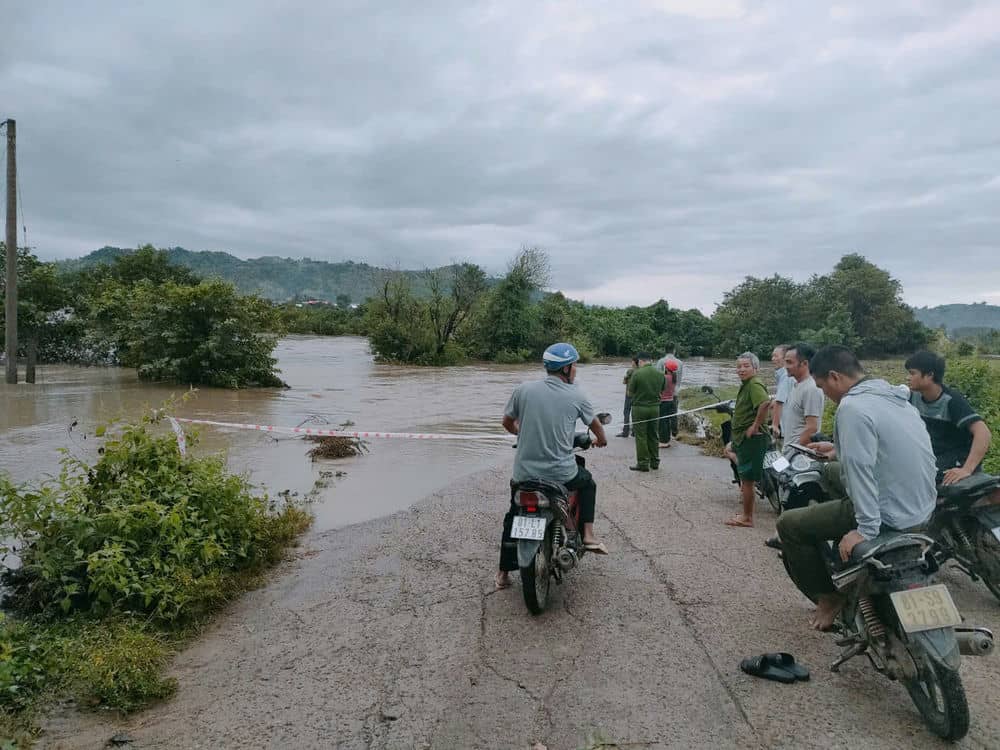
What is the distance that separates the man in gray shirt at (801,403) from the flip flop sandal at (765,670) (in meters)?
3.20

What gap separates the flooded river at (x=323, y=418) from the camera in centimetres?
955

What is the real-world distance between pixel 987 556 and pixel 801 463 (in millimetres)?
1401

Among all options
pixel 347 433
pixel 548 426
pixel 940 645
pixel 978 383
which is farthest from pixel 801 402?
pixel 347 433

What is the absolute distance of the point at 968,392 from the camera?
35.1 feet

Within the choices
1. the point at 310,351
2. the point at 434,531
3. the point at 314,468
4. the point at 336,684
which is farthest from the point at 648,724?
the point at 310,351

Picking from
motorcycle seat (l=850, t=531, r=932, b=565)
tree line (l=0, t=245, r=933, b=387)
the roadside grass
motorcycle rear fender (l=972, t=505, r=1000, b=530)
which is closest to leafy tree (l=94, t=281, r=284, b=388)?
tree line (l=0, t=245, r=933, b=387)

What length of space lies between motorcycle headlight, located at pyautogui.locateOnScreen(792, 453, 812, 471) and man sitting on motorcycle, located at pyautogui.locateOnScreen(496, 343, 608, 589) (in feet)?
6.20

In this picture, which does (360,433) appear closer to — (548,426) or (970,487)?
(548,426)

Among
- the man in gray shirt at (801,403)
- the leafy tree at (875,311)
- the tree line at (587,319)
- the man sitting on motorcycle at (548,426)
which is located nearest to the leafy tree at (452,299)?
the tree line at (587,319)

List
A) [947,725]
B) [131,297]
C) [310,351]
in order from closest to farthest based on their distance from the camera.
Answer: [947,725], [131,297], [310,351]

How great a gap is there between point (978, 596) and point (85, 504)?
21.9 feet

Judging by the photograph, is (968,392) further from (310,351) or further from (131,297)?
(310,351)

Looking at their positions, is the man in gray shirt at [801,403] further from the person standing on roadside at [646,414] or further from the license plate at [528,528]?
the license plate at [528,528]

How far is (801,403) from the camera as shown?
6770 mm
